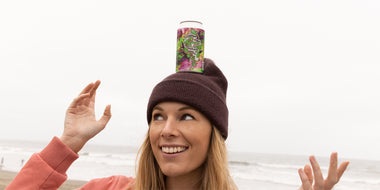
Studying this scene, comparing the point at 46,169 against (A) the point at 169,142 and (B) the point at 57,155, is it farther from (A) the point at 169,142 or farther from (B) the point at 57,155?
(A) the point at 169,142

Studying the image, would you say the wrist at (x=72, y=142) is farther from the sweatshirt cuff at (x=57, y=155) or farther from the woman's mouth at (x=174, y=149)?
the woman's mouth at (x=174, y=149)

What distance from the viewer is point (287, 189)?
1711 centimetres

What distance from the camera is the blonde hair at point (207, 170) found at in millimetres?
2580

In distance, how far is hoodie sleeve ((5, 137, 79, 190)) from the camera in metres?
2.27

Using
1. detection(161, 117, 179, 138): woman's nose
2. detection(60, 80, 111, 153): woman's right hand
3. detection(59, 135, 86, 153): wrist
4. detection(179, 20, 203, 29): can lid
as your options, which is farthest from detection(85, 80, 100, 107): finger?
detection(179, 20, 203, 29): can lid

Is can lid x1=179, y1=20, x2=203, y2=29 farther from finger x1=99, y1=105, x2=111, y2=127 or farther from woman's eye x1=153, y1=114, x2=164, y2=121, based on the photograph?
finger x1=99, y1=105, x2=111, y2=127

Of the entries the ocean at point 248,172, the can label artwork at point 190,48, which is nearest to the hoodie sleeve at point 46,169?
the can label artwork at point 190,48

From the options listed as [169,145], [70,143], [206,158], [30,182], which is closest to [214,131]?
[206,158]

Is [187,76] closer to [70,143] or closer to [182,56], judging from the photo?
[182,56]

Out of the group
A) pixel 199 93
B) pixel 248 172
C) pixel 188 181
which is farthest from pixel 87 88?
pixel 248 172

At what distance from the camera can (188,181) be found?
266 cm

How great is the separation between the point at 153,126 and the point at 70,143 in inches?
25.0

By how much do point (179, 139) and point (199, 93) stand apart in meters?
0.40

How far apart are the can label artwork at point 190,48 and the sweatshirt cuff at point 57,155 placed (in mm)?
1076
